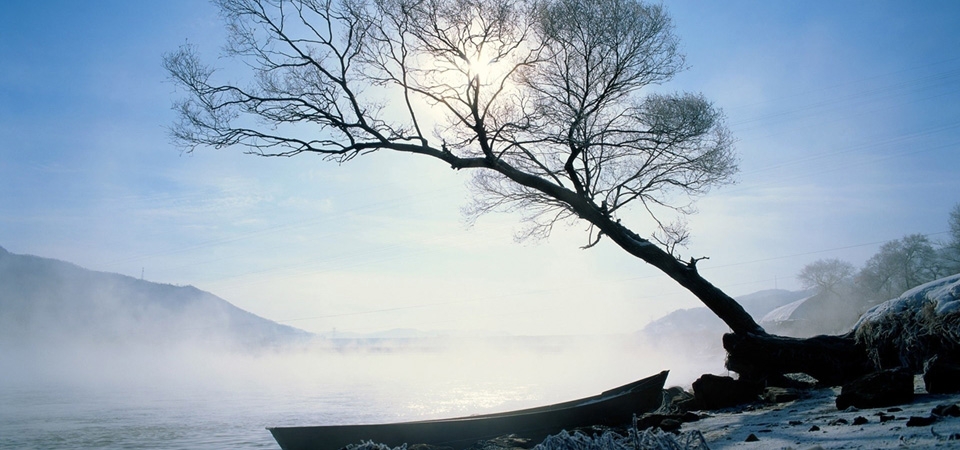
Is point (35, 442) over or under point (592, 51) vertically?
under

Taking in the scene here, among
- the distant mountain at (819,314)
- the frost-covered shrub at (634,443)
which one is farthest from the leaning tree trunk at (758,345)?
the distant mountain at (819,314)

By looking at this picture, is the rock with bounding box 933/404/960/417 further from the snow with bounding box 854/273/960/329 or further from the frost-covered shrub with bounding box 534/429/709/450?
the snow with bounding box 854/273/960/329

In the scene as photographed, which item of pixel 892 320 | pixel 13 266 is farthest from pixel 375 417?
pixel 13 266

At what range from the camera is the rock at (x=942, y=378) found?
6844 millimetres

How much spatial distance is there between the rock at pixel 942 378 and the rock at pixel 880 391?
34 centimetres

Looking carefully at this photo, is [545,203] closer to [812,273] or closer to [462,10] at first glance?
[462,10]

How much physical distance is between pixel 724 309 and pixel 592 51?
5932mm

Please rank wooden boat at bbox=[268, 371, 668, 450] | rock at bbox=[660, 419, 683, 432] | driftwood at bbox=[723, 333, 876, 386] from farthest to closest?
driftwood at bbox=[723, 333, 876, 386] → wooden boat at bbox=[268, 371, 668, 450] → rock at bbox=[660, 419, 683, 432]

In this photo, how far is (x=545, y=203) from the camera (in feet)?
45.5

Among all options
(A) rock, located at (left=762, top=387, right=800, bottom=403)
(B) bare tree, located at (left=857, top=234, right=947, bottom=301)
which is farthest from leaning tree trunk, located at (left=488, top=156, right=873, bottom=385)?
(B) bare tree, located at (left=857, top=234, right=947, bottom=301)

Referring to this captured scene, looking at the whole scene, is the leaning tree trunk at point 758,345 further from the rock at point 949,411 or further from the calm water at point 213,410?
the calm water at point 213,410

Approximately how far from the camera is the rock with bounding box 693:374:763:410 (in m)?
9.94

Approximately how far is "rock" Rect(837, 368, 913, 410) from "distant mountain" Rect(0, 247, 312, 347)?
145 metres

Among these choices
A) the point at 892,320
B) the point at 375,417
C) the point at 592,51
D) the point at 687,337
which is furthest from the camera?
the point at 687,337
